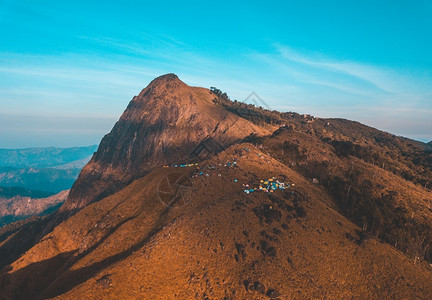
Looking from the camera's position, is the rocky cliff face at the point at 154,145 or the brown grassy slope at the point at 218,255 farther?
the rocky cliff face at the point at 154,145

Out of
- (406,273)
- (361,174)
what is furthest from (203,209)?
(361,174)

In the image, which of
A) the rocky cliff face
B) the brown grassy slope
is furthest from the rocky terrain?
the rocky cliff face

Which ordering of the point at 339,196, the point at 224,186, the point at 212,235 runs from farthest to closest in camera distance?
the point at 339,196 → the point at 224,186 → the point at 212,235

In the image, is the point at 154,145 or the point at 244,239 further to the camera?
the point at 154,145

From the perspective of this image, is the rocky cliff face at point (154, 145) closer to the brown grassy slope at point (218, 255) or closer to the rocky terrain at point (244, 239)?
the rocky terrain at point (244, 239)

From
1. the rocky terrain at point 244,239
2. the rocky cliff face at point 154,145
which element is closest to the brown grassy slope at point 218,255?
the rocky terrain at point 244,239

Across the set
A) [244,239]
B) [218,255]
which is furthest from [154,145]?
[218,255]

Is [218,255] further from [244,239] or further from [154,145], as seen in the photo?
[154,145]

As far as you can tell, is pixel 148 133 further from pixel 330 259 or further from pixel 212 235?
pixel 330 259
